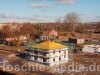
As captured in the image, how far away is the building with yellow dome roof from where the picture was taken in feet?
87.8

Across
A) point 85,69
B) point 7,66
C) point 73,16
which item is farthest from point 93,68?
point 73,16

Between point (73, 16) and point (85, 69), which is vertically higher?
point (73, 16)

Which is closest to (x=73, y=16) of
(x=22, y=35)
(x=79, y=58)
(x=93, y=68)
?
(x=22, y=35)

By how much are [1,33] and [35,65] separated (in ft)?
81.7

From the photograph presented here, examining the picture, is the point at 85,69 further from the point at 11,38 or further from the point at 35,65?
the point at 11,38

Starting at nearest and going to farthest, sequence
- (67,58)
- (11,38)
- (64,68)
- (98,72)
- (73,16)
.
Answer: (98,72), (64,68), (67,58), (11,38), (73,16)

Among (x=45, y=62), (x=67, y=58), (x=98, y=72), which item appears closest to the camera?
(x=98, y=72)

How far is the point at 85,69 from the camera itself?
24.4 metres

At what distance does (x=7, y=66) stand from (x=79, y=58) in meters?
9.63

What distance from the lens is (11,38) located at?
1935 inches

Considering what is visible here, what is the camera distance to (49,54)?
2681 centimetres

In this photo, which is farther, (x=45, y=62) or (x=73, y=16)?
(x=73, y=16)

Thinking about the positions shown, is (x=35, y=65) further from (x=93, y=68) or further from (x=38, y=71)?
(x=93, y=68)

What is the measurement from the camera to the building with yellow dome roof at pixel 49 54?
87.8 ft
